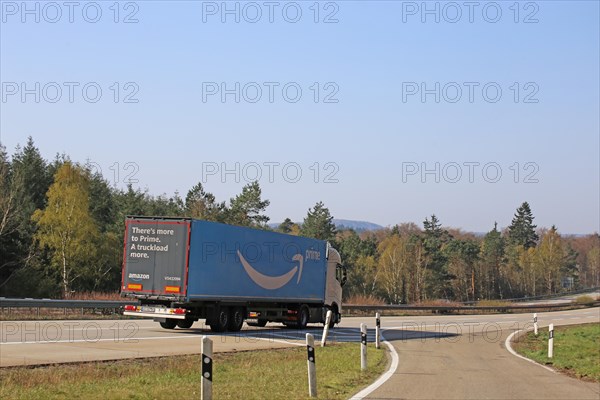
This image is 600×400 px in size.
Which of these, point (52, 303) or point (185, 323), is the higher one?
point (52, 303)

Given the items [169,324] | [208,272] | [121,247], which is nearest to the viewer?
[208,272]

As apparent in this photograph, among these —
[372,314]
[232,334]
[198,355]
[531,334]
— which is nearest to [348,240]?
[372,314]

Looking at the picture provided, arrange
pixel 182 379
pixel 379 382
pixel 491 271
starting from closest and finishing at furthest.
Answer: pixel 182 379 → pixel 379 382 → pixel 491 271

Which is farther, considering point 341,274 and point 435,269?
point 435,269

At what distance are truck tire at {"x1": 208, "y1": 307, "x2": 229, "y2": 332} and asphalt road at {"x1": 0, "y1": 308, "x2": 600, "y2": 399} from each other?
1.24 feet

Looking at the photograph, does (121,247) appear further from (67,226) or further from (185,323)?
(185,323)

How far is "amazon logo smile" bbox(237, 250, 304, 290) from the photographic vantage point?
25453 mm

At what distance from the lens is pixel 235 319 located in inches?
998

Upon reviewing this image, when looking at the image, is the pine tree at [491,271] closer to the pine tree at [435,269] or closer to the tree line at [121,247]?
the tree line at [121,247]

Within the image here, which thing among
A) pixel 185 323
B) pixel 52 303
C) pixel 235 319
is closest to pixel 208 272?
pixel 235 319

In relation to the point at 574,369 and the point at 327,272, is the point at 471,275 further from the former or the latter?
the point at 574,369

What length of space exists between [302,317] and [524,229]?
152m

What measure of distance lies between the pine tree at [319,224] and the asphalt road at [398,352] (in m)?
70.7

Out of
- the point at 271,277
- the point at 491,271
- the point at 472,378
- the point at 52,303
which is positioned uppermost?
the point at 491,271
